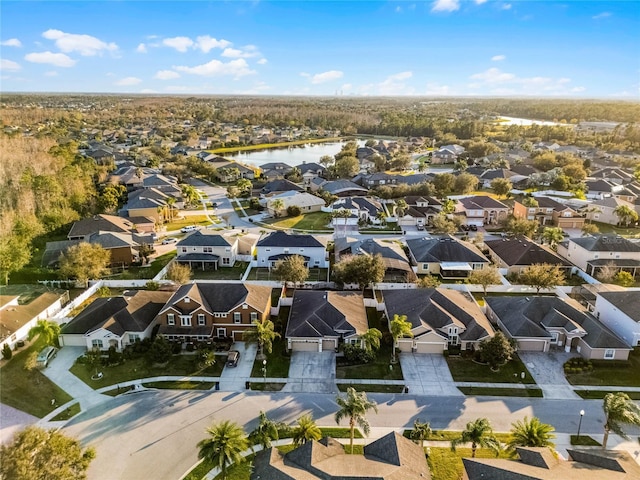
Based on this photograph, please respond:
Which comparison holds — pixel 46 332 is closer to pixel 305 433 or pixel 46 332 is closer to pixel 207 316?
pixel 207 316

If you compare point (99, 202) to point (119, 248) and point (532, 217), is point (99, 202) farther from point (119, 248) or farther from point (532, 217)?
point (532, 217)

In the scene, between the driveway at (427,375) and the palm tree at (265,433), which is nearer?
the palm tree at (265,433)

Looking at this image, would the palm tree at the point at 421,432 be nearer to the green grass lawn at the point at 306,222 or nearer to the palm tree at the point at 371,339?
the palm tree at the point at 371,339

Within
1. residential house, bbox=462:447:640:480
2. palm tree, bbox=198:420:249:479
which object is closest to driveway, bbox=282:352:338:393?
palm tree, bbox=198:420:249:479

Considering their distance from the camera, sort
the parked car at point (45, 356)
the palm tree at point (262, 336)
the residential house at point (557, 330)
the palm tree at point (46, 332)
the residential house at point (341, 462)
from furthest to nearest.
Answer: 1. the residential house at point (557, 330)
2. the palm tree at point (262, 336)
3. the parked car at point (45, 356)
4. the palm tree at point (46, 332)
5. the residential house at point (341, 462)

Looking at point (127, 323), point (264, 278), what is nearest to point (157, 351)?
point (127, 323)

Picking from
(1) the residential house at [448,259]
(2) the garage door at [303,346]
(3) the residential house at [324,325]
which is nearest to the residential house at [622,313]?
(1) the residential house at [448,259]

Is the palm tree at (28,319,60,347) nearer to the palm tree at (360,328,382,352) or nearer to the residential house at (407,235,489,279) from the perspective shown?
the palm tree at (360,328,382,352)
